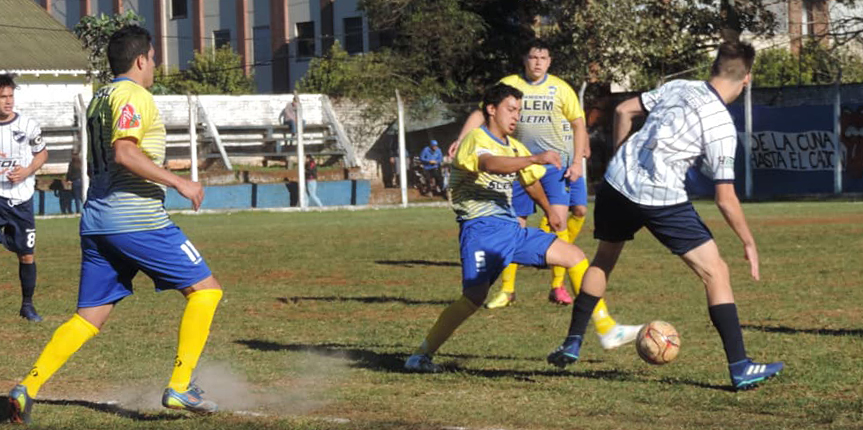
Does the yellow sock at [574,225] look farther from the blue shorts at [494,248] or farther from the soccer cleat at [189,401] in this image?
the soccer cleat at [189,401]

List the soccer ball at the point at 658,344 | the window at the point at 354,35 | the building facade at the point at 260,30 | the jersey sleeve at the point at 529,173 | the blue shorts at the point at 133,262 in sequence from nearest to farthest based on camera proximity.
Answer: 1. the blue shorts at the point at 133,262
2. the soccer ball at the point at 658,344
3. the jersey sleeve at the point at 529,173
4. the window at the point at 354,35
5. the building facade at the point at 260,30

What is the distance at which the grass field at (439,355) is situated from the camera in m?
6.16

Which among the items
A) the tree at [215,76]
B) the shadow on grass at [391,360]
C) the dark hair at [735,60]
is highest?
the tree at [215,76]

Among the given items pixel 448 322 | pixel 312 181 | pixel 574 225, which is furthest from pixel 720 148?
pixel 312 181

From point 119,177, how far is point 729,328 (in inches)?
130

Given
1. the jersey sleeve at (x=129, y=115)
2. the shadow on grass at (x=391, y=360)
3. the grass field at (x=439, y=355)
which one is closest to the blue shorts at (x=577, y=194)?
the grass field at (x=439, y=355)

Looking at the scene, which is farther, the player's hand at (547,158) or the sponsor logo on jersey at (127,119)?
the player's hand at (547,158)

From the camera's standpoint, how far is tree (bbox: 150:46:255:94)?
5453cm

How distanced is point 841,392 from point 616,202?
1.55 m

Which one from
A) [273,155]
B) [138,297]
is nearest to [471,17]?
[273,155]

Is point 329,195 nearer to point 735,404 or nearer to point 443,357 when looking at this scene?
point 443,357

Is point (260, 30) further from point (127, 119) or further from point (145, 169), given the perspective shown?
point (145, 169)

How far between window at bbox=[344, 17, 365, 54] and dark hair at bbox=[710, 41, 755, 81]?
4807 centimetres

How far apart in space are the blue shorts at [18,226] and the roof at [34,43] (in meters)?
37.9
